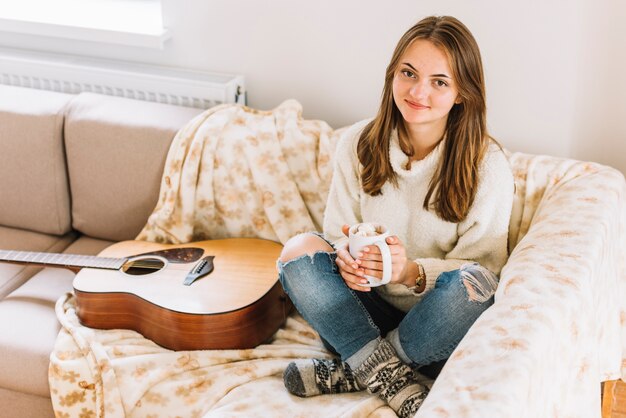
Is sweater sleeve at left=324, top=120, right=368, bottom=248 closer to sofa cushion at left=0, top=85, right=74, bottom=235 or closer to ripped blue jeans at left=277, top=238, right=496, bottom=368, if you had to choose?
ripped blue jeans at left=277, top=238, right=496, bottom=368

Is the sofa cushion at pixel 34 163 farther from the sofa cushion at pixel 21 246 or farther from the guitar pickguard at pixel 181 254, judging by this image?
the guitar pickguard at pixel 181 254

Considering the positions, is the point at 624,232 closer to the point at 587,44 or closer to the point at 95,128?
the point at 587,44

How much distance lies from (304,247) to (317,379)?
10.8 inches

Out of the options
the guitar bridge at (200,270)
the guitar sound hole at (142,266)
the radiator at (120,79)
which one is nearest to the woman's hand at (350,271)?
the guitar bridge at (200,270)

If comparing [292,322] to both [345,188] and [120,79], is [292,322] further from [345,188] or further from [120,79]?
[120,79]

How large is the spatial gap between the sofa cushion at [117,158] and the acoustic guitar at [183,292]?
0.16 m

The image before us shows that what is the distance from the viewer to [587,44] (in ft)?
6.36

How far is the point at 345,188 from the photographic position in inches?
69.7

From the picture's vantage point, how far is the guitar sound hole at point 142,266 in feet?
6.24

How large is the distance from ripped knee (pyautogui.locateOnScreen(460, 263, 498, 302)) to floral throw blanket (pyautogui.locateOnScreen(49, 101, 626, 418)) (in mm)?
43

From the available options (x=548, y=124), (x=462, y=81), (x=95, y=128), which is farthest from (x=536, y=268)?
(x=95, y=128)

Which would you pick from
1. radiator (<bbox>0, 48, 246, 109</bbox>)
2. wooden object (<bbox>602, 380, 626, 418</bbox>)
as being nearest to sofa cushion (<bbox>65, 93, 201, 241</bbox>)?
radiator (<bbox>0, 48, 246, 109</bbox>)

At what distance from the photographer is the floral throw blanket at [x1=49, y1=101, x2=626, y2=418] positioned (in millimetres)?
1243

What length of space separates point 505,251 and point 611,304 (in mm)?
246
